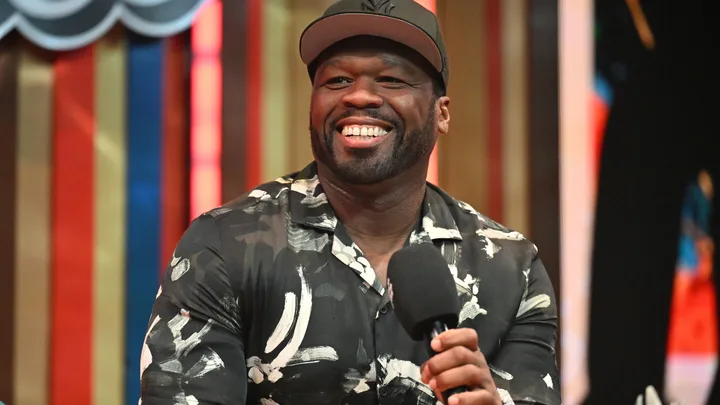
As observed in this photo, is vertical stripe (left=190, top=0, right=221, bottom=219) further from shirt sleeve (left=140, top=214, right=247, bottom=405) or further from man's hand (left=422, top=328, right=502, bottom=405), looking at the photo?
man's hand (left=422, top=328, right=502, bottom=405)

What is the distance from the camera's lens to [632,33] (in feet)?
8.80

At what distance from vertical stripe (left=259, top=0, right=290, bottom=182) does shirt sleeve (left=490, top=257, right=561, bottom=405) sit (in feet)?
3.58

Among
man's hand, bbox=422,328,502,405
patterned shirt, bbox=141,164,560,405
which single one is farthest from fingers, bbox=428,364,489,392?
patterned shirt, bbox=141,164,560,405

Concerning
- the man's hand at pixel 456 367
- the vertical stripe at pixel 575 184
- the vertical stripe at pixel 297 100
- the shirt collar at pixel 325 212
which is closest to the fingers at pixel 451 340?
the man's hand at pixel 456 367

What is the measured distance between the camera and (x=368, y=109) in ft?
4.91

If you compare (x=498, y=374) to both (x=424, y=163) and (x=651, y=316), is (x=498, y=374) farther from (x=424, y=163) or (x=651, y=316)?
(x=651, y=316)

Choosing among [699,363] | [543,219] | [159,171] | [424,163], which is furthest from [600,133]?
[159,171]

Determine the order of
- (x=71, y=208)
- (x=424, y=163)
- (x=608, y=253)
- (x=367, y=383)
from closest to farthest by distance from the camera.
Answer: (x=367, y=383), (x=424, y=163), (x=71, y=208), (x=608, y=253)

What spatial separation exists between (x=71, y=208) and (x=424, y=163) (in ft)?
4.23

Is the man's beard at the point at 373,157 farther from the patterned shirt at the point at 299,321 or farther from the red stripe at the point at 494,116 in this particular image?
the red stripe at the point at 494,116

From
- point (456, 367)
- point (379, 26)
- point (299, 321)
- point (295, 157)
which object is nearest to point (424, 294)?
point (456, 367)

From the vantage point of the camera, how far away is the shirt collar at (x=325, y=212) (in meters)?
1.50

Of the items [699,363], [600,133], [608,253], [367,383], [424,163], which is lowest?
[699,363]

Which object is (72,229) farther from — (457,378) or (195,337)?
(457,378)
